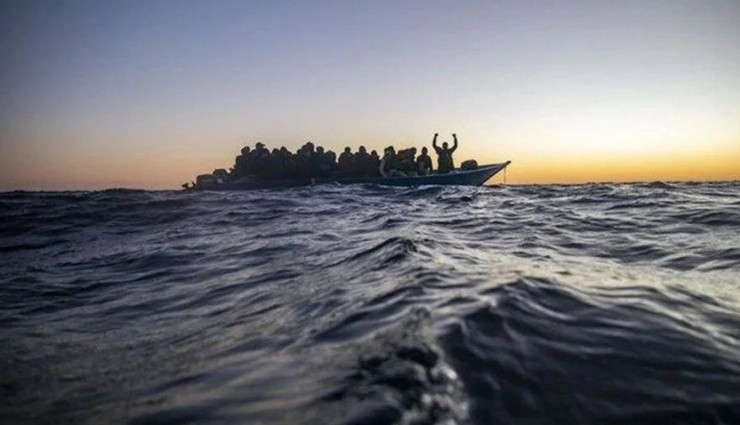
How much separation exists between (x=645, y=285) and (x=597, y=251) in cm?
184

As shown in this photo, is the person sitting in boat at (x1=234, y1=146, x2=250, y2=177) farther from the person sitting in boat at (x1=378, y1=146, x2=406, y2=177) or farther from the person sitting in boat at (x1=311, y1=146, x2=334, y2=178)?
the person sitting in boat at (x1=378, y1=146, x2=406, y2=177)

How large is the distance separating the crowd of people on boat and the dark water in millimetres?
15259

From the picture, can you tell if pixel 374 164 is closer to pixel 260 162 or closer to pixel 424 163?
pixel 424 163

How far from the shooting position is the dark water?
194 centimetres

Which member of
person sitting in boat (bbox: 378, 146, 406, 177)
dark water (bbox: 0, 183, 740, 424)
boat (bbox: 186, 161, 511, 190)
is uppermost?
person sitting in boat (bbox: 378, 146, 406, 177)

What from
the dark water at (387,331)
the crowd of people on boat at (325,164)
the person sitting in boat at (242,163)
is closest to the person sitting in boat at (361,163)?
the crowd of people on boat at (325,164)

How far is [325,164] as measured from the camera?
22.4 meters

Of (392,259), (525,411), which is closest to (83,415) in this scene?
(525,411)

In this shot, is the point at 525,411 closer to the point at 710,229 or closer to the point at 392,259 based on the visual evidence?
the point at 392,259

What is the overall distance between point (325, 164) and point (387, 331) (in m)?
20.1

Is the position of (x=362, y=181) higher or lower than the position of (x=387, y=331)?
higher

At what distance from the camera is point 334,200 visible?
14.3 metres

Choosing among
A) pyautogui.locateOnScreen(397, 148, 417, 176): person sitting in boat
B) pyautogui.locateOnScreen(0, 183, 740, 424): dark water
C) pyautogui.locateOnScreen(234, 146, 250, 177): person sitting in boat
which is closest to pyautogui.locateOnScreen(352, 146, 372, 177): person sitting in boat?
pyautogui.locateOnScreen(397, 148, 417, 176): person sitting in boat

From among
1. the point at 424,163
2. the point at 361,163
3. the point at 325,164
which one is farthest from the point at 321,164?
the point at 424,163
